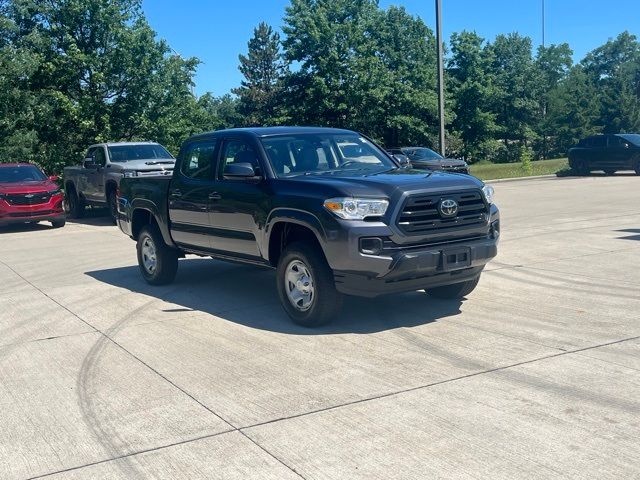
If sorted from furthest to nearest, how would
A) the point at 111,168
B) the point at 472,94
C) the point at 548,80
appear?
the point at 548,80, the point at 472,94, the point at 111,168

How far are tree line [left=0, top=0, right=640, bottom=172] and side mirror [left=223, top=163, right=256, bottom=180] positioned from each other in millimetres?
21058

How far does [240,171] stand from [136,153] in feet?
41.3

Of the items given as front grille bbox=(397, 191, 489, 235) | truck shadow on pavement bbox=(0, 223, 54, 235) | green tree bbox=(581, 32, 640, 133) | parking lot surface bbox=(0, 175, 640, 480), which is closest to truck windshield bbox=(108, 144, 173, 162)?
truck shadow on pavement bbox=(0, 223, 54, 235)

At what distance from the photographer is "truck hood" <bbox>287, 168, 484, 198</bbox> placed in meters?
6.79

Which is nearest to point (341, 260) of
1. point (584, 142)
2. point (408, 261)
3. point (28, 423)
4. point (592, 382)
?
point (408, 261)

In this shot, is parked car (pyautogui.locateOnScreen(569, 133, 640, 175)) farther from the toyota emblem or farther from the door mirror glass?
the door mirror glass

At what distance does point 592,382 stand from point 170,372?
10.4 feet

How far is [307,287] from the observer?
7.13 metres

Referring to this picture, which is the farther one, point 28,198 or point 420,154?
point 420,154

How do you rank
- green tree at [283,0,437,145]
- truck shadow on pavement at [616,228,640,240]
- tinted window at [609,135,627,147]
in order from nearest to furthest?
truck shadow on pavement at [616,228,640,240], tinted window at [609,135,627,147], green tree at [283,0,437,145]

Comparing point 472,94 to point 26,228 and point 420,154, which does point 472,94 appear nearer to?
point 420,154

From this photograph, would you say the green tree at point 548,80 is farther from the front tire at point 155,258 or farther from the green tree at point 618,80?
the front tire at point 155,258

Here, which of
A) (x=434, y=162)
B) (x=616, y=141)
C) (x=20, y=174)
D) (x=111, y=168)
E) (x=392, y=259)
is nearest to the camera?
(x=392, y=259)

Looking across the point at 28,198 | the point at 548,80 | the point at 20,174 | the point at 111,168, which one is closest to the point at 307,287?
the point at 111,168
